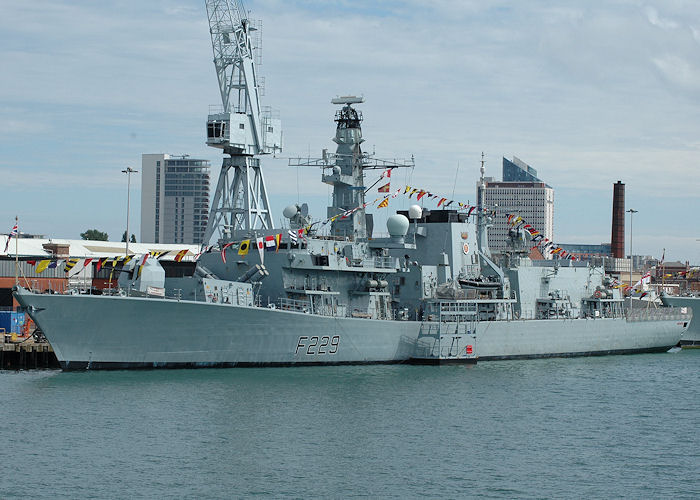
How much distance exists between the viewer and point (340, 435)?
27.1 meters

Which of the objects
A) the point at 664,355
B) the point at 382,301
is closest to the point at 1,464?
the point at 382,301

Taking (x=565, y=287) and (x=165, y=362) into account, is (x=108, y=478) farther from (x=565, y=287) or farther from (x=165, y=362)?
(x=565, y=287)

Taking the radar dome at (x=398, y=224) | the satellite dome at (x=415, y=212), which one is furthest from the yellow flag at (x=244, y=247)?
the satellite dome at (x=415, y=212)

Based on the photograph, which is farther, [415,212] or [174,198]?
[174,198]

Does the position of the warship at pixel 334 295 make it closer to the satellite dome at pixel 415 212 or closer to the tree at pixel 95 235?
the satellite dome at pixel 415 212

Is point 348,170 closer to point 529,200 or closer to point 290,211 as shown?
point 290,211

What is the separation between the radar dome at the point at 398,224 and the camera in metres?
44.3

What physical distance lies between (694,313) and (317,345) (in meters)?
32.3

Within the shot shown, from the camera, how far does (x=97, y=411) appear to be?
29109 millimetres

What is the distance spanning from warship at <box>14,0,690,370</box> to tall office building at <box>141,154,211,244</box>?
414ft

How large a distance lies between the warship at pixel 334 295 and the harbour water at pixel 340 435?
53.6 inches

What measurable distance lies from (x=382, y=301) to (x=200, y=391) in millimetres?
12527

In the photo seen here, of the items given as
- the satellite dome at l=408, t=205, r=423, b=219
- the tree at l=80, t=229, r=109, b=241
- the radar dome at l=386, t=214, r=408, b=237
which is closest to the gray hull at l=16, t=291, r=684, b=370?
the radar dome at l=386, t=214, r=408, b=237

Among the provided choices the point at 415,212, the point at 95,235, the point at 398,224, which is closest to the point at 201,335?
the point at 398,224
